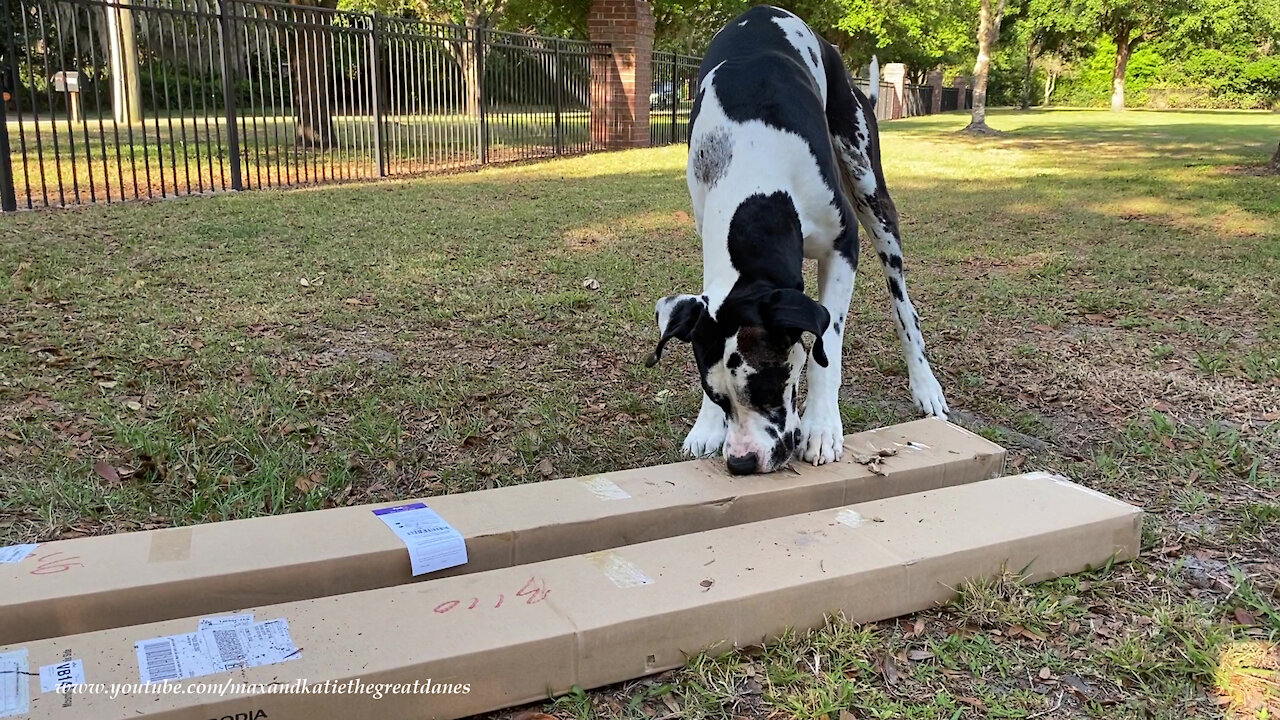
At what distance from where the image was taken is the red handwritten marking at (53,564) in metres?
2.14

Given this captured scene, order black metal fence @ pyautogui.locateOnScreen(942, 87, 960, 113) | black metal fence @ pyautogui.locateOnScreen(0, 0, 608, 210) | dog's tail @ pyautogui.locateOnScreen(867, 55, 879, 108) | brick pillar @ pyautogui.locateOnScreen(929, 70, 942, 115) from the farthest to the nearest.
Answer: black metal fence @ pyautogui.locateOnScreen(942, 87, 960, 113), brick pillar @ pyautogui.locateOnScreen(929, 70, 942, 115), black metal fence @ pyautogui.locateOnScreen(0, 0, 608, 210), dog's tail @ pyautogui.locateOnScreen(867, 55, 879, 108)

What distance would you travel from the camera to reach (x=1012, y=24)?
1842 inches

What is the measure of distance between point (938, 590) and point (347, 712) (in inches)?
58.4

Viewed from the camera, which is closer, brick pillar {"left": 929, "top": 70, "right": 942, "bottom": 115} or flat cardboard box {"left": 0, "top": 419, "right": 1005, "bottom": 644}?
flat cardboard box {"left": 0, "top": 419, "right": 1005, "bottom": 644}

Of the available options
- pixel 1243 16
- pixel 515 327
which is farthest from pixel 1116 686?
pixel 1243 16

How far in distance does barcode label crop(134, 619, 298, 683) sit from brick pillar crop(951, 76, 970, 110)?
170 feet

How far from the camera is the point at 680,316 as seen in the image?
286 cm

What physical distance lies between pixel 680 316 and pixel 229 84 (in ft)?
29.5

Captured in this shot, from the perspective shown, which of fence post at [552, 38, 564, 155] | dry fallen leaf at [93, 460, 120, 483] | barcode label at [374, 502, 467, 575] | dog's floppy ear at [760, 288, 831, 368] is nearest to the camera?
barcode label at [374, 502, 467, 575]

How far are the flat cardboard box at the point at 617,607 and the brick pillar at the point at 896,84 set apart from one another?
3645 centimetres

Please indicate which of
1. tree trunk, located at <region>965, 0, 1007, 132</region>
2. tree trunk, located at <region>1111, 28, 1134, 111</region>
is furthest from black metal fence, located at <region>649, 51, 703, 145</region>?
tree trunk, located at <region>1111, 28, 1134, 111</region>

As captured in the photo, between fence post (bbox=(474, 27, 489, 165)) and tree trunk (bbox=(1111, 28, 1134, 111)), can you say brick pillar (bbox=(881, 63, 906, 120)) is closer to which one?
tree trunk (bbox=(1111, 28, 1134, 111))

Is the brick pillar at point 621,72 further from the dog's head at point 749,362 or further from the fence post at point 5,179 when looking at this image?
the dog's head at point 749,362

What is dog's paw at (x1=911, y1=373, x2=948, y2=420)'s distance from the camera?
395 cm
